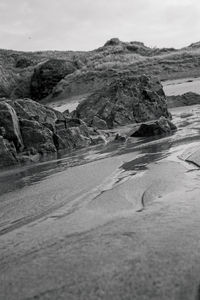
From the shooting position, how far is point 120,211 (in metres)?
3.39

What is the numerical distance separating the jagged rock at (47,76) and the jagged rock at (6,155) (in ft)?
78.4

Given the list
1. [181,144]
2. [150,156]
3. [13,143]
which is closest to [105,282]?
[150,156]

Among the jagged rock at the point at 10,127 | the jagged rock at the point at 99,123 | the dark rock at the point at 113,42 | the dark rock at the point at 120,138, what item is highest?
the dark rock at the point at 113,42

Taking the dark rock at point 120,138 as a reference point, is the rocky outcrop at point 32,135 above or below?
above

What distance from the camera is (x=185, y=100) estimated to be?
18484 mm

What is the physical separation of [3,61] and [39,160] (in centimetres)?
4178

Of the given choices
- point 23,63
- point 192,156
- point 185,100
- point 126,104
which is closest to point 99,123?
point 126,104

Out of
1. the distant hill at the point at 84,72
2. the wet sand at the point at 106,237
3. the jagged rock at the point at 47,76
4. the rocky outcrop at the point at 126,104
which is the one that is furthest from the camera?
the jagged rock at the point at 47,76

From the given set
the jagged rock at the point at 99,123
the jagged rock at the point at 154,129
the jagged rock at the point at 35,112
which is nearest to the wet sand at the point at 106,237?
the jagged rock at the point at 154,129

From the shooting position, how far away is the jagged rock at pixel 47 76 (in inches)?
1275

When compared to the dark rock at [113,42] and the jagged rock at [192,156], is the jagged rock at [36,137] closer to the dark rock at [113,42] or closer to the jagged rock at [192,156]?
the jagged rock at [192,156]

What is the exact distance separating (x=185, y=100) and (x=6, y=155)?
11735 millimetres

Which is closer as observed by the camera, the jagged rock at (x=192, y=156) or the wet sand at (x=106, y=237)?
the wet sand at (x=106, y=237)

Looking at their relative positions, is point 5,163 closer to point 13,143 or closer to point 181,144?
point 13,143
